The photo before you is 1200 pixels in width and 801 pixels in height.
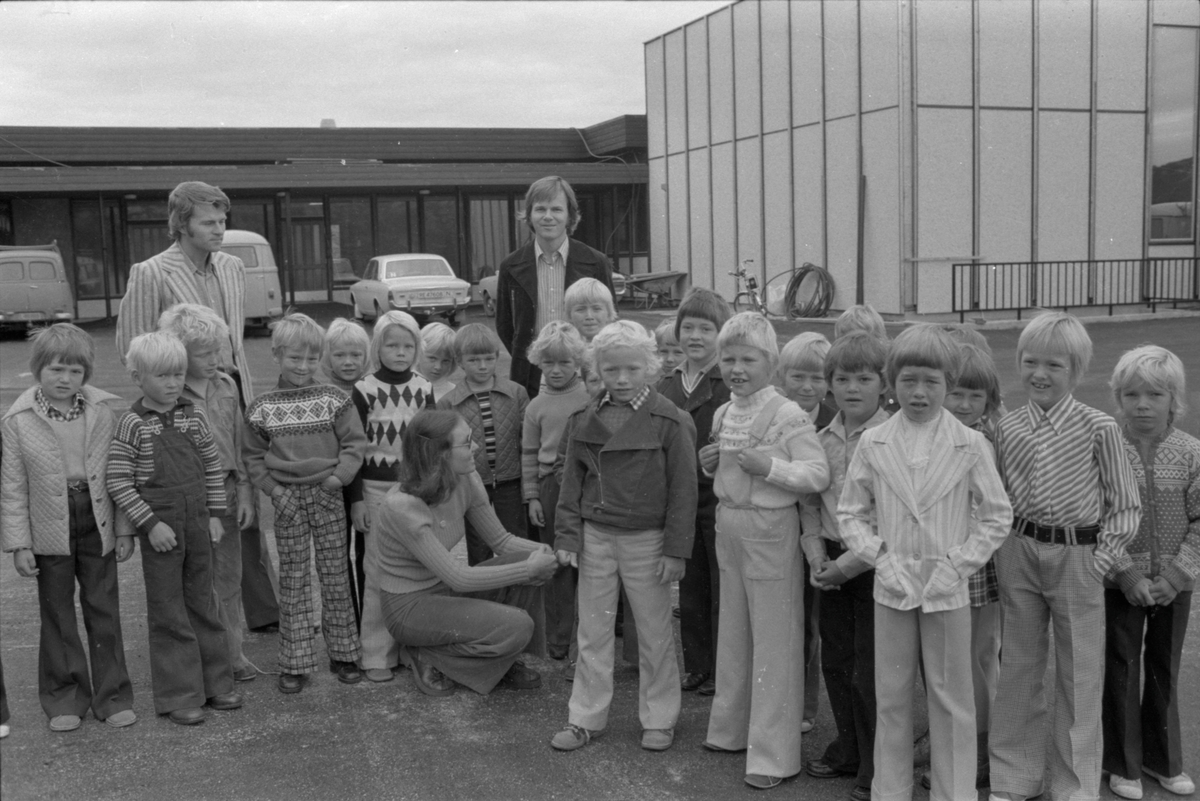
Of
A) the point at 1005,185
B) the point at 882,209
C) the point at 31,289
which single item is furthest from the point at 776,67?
the point at 31,289

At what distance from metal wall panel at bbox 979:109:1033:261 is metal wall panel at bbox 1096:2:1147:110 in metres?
Result: 1.54

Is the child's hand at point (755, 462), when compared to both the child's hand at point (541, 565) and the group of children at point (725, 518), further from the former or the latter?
the child's hand at point (541, 565)

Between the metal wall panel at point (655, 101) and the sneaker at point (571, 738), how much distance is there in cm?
2367

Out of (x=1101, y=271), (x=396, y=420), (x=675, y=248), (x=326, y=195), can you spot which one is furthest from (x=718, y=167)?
(x=396, y=420)

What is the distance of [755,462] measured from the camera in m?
3.54

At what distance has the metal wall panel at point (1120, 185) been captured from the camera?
63.3 ft

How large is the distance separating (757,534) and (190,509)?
2.07 metres

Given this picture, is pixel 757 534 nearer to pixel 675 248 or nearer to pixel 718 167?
pixel 718 167

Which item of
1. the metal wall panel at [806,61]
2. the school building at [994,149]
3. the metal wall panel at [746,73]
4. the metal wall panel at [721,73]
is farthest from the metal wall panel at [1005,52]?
the metal wall panel at [721,73]

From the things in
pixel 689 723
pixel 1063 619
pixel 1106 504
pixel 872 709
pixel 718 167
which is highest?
pixel 718 167

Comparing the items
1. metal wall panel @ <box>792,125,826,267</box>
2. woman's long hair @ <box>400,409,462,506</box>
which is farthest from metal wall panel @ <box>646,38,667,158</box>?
woman's long hair @ <box>400,409,462,506</box>

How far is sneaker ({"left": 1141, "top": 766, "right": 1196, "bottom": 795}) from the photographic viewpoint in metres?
3.40

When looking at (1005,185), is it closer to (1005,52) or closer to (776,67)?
(1005,52)

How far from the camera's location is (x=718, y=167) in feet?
79.5
